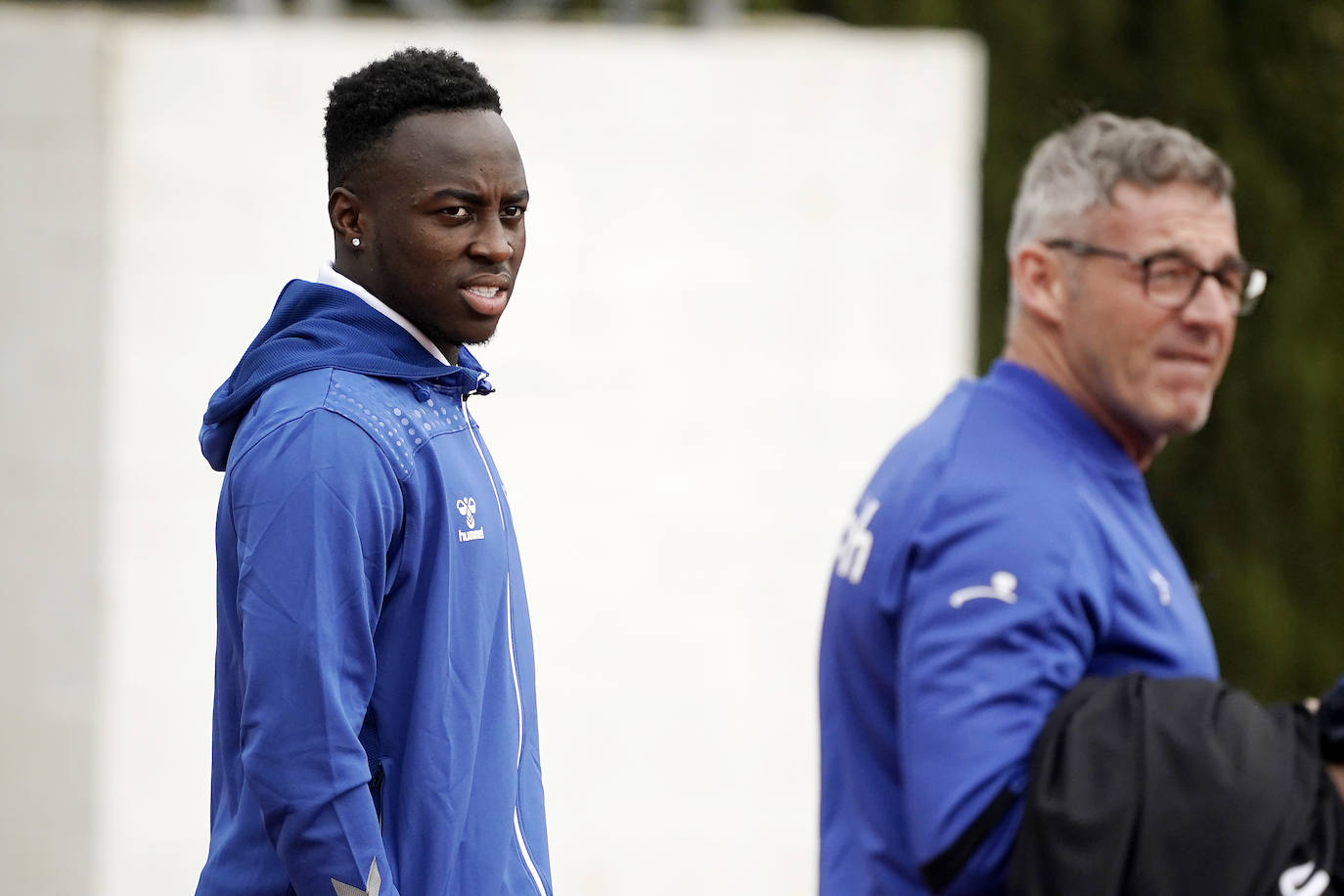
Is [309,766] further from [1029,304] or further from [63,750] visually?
[63,750]

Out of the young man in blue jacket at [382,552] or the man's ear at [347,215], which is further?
the man's ear at [347,215]

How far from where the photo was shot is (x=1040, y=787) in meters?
1.76

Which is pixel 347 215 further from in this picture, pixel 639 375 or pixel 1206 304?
pixel 639 375

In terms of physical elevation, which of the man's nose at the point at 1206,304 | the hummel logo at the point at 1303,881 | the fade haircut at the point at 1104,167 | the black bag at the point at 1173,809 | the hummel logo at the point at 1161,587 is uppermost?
the fade haircut at the point at 1104,167

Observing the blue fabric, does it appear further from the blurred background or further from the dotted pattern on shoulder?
the blurred background

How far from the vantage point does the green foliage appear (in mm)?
7566

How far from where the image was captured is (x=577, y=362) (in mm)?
4262

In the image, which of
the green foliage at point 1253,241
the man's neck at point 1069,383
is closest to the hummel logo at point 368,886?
the man's neck at point 1069,383

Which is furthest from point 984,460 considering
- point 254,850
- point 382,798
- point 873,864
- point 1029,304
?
point 254,850

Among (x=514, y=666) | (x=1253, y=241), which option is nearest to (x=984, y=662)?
(x=514, y=666)

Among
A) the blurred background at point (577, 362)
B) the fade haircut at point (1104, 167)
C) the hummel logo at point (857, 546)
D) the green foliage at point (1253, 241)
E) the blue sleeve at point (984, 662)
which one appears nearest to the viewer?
the blue sleeve at point (984, 662)

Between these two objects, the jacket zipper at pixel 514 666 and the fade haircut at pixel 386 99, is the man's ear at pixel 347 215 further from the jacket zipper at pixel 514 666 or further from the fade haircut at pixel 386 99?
the jacket zipper at pixel 514 666

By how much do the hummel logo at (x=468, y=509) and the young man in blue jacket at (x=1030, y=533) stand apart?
503 mm

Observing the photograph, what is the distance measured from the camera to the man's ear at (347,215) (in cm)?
188
